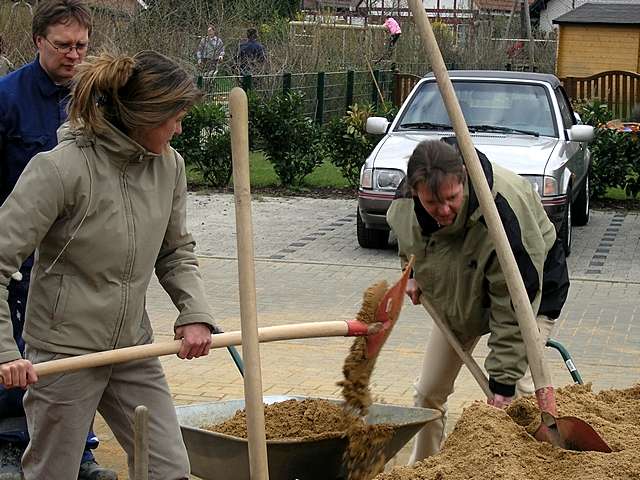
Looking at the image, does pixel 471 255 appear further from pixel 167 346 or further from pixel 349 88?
pixel 349 88

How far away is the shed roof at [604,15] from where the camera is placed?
25906 millimetres

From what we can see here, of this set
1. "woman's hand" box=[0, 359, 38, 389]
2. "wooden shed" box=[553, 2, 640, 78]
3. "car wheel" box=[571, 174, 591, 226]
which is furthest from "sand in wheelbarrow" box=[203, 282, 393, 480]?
"wooden shed" box=[553, 2, 640, 78]

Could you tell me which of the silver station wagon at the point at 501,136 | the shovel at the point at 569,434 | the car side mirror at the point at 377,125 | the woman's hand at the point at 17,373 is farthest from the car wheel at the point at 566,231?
the woman's hand at the point at 17,373

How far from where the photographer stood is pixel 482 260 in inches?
180

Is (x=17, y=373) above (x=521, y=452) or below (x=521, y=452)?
above

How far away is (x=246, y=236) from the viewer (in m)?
3.39

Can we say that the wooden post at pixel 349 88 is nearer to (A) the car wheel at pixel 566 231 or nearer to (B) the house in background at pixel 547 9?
(A) the car wheel at pixel 566 231

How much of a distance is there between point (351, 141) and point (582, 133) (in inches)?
163

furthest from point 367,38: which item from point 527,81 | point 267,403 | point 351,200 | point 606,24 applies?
point 267,403

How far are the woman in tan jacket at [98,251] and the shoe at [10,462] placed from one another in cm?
125

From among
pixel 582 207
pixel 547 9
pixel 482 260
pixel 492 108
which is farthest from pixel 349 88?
pixel 547 9

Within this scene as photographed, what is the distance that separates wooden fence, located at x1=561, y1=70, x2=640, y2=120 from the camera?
19938mm

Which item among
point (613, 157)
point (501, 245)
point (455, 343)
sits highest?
point (501, 245)

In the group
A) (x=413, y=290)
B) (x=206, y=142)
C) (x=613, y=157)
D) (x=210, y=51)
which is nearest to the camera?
(x=413, y=290)
